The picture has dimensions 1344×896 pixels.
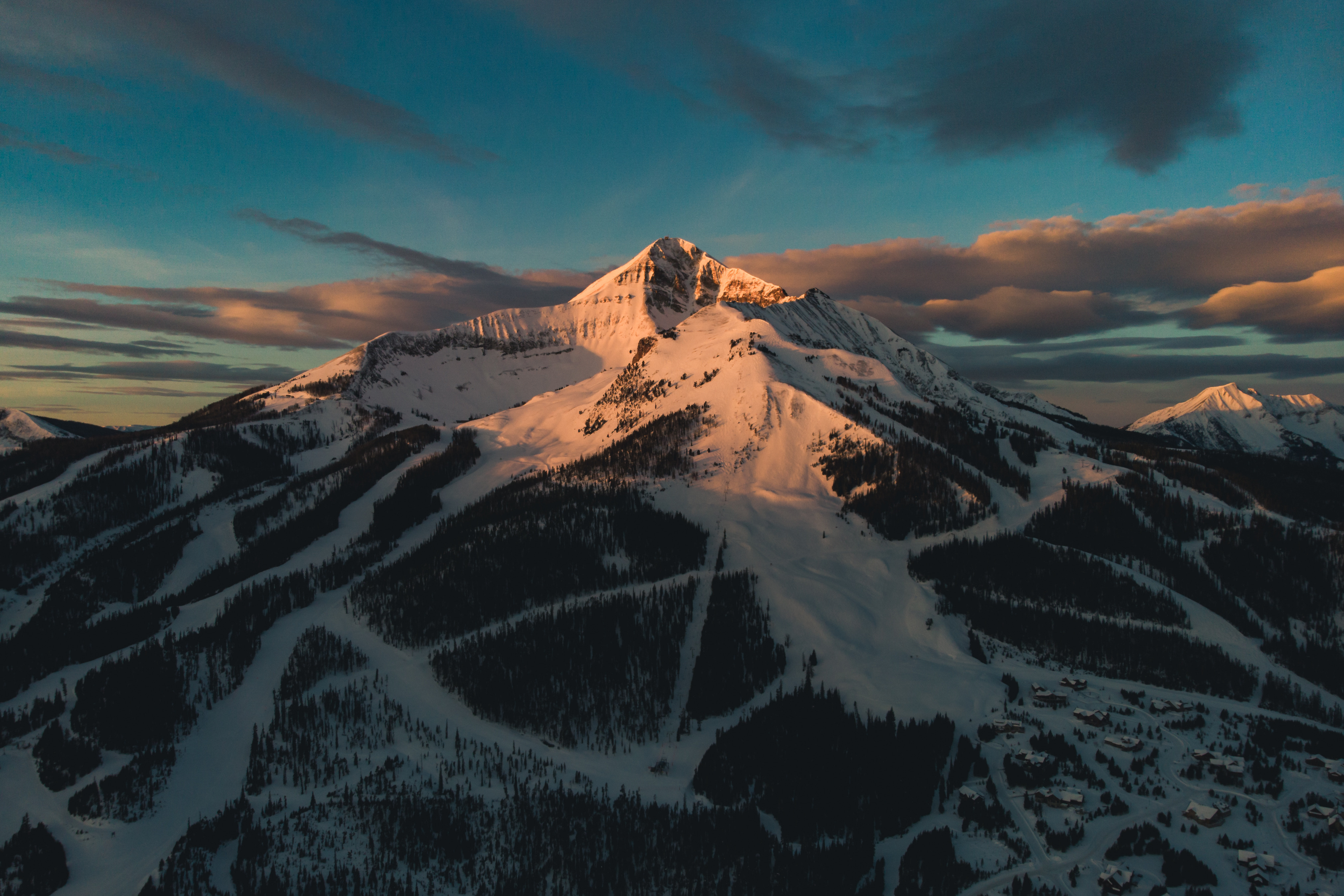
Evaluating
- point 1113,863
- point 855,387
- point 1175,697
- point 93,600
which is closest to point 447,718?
point 1113,863

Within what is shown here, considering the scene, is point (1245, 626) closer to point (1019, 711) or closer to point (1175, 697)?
point (1175, 697)

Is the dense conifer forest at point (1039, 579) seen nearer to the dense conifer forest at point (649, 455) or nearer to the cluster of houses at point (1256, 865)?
the cluster of houses at point (1256, 865)

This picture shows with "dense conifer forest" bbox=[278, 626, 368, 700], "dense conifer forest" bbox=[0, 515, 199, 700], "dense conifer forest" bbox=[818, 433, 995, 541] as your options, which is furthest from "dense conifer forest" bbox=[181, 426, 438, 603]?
"dense conifer forest" bbox=[818, 433, 995, 541]

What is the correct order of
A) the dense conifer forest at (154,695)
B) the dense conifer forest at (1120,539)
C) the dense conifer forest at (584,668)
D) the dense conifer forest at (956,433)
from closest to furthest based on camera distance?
the dense conifer forest at (154,695) → the dense conifer forest at (584,668) → the dense conifer forest at (1120,539) → the dense conifer forest at (956,433)

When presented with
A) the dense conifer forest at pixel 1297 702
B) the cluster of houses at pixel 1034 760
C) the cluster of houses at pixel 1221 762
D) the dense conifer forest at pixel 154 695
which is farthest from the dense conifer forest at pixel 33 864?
the dense conifer forest at pixel 1297 702

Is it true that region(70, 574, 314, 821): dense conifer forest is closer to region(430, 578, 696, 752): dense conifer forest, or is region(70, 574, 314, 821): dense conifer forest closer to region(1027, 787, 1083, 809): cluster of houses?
region(430, 578, 696, 752): dense conifer forest

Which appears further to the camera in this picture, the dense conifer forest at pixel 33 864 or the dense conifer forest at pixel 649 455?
the dense conifer forest at pixel 649 455
